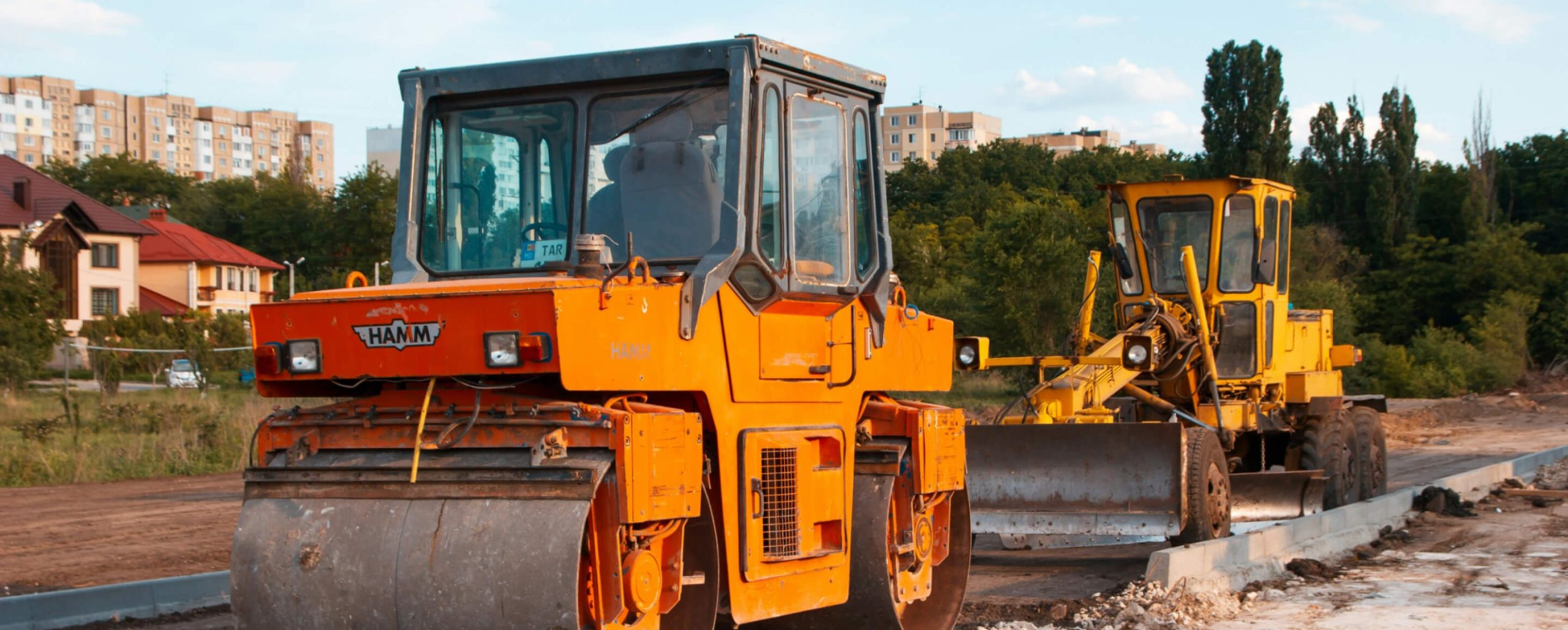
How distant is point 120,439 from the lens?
20.4 meters

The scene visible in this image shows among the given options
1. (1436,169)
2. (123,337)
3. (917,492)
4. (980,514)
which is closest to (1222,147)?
(1436,169)

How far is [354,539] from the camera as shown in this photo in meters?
5.38

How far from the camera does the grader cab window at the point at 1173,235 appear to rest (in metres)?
13.1

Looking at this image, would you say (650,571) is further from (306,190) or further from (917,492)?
A: (306,190)

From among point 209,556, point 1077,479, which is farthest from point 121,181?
point 1077,479

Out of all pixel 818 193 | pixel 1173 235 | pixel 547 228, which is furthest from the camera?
pixel 1173 235

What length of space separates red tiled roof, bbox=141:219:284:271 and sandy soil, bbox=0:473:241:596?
52697 millimetres

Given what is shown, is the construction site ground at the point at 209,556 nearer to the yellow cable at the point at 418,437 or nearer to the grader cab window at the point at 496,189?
the grader cab window at the point at 496,189

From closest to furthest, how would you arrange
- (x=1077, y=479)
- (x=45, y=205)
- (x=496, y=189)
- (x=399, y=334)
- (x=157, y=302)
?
(x=399, y=334) < (x=496, y=189) < (x=1077, y=479) < (x=45, y=205) < (x=157, y=302)

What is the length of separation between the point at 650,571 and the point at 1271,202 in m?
9.25

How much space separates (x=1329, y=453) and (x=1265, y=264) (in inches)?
69.1

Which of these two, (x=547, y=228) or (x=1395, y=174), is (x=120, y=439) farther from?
(x=1395, y=174)

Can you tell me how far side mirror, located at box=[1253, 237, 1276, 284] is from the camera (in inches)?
512

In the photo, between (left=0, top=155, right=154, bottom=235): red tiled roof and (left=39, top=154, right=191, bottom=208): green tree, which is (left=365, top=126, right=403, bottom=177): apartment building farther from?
(left=0, top=155, right=154, bottom=235): red tiled roof
